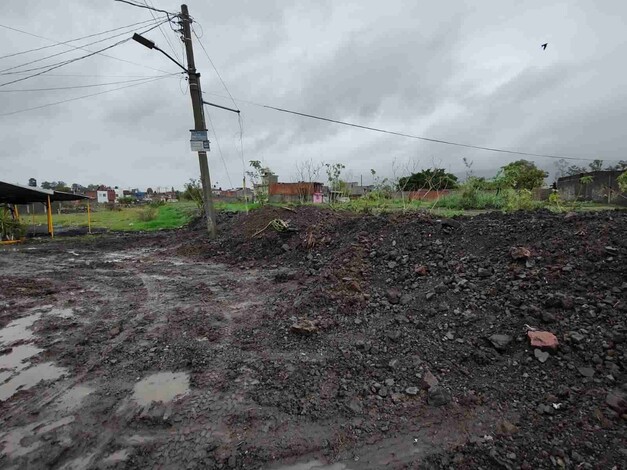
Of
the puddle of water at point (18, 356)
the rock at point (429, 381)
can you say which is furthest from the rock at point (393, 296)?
the puddle of water at point (18, 356)

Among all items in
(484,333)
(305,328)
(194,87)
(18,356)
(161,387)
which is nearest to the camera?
(161,387)

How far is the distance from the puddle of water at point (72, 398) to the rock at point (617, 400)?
13.3 feet

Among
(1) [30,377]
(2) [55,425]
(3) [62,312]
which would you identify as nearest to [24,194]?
(3) [62,312]

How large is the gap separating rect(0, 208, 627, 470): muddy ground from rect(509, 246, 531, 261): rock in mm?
25

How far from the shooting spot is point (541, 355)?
2844 mm

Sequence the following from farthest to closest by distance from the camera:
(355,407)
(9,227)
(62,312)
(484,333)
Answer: (9,227)
(62,312)
(484,333)
(355,407)

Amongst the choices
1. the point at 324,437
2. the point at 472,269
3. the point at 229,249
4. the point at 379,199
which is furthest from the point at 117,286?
the point at 379,199

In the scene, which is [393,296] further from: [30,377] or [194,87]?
[194,87]

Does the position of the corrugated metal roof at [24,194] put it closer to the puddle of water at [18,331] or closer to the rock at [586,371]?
the puddle of water at [18,331]

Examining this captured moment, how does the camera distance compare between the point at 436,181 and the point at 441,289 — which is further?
the point at 436,181

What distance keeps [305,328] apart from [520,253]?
117 inches

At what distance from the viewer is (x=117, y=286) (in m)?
6.23

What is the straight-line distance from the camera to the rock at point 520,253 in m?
4.22

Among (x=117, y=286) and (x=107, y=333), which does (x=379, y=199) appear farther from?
(x=107, y=333)
